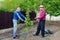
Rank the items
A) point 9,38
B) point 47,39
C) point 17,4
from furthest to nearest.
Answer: point 17,4
point 9,38
point 47,39

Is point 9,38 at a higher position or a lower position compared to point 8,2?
lower

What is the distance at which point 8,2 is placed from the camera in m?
22.8

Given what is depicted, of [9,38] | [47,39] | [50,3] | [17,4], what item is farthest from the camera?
[17,4]

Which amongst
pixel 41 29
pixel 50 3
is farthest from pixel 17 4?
pixel 41 29

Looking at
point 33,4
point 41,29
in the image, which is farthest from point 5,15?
point 41,29

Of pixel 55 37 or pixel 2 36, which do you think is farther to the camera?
pixel 2 36

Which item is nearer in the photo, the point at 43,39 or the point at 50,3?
the point at 43,39

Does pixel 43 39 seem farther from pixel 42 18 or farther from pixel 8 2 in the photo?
pixel 8 2

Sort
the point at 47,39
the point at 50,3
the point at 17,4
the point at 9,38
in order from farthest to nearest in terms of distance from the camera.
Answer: the point at 17,4, the point at 50,3, the point at 9,38, the point at 47,39

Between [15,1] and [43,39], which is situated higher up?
[15,1]

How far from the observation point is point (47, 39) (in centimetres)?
1423

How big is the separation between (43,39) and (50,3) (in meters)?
4.99

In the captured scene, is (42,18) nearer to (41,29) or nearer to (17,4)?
(41,29)

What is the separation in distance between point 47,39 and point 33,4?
6.02m
